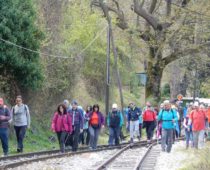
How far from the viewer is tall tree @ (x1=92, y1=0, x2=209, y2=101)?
41.8 m

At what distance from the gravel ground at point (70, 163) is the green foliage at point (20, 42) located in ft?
20.5

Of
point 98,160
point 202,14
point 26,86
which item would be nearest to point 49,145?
point 26,86

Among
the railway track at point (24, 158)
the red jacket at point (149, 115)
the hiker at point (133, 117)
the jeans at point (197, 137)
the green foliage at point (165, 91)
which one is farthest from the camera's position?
the green foliage at point (165, 91)

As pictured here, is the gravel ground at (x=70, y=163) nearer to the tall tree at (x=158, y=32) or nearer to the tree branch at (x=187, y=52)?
the tree branch at (x=187, y=52)

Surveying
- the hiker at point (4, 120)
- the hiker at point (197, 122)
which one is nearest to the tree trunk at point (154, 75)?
the hiker at point (197, 122)

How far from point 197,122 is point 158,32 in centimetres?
2127

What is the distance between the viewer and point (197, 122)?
2223 centimetres

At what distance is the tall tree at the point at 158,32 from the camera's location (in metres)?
41.8

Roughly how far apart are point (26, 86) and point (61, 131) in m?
6.62

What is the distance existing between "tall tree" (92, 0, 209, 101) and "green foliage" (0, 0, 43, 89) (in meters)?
15.7

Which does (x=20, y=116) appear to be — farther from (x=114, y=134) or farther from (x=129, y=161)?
(x=114, y=134)

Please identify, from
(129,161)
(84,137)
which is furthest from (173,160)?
(84,137)

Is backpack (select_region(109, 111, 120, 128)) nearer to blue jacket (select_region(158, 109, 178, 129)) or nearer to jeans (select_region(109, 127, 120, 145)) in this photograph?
jeans (select_region(109, 127, 120, 145))

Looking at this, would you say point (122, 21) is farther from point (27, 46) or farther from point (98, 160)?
point (98, 160)
